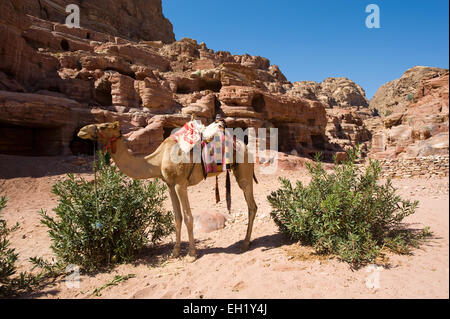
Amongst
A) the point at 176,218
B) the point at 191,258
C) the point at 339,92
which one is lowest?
the point at 191,258

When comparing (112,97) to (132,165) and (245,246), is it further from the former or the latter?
(245,246)

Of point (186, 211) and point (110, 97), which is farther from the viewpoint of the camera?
point (110, 97)

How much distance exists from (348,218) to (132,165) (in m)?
3.33

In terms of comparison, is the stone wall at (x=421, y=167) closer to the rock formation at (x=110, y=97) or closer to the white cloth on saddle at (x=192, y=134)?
the white cloth on saddle at (x=192, y=134)

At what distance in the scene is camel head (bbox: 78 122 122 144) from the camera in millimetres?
3332

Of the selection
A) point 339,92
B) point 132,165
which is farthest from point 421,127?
point 339,92

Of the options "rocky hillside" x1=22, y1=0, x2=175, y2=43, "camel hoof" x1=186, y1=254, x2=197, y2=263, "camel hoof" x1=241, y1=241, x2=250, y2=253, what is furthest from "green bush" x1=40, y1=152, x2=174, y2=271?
"rocky hillside" x1=22, y1=0, x2=175, y2=43

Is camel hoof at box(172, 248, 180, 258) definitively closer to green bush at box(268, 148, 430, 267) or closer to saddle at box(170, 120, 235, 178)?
saddle at box(170, 120, 235, 178)

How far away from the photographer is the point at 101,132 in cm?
339

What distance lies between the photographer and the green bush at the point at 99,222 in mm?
3357

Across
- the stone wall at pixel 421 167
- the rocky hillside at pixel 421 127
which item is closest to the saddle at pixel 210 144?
the stone wall at pixel 421 167

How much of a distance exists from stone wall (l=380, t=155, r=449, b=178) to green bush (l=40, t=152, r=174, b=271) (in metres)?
9.38

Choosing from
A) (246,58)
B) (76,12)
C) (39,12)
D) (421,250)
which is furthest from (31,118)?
(246,58)
